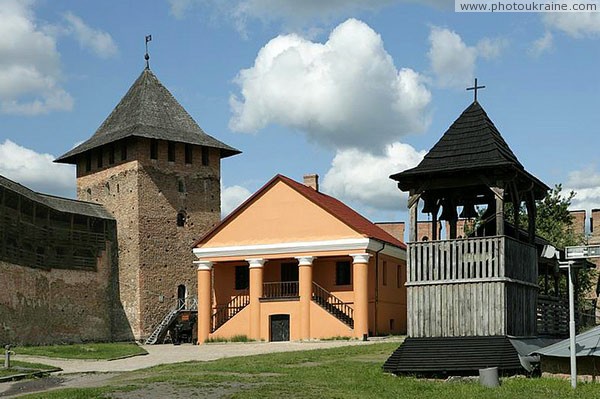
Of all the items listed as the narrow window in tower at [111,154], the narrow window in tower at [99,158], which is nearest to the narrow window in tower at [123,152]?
the narrow window in tower at [111,154]

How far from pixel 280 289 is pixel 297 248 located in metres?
2.83

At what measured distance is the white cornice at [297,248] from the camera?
37.3 meters

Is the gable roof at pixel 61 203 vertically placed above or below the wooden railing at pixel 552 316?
above

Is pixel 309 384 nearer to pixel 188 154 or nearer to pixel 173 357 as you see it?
pixel 173 357

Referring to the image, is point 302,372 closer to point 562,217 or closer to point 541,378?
point 541,378

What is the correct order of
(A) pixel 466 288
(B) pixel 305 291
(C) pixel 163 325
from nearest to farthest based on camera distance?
(A) pixel 466 288 < (B) pixel 305 291 < (C) pixel 163 325

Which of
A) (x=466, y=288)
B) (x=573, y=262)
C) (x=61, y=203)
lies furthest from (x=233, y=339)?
(x=573, y=262)

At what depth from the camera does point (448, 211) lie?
24.4m

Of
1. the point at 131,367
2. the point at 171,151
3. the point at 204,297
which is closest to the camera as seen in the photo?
the point at 131,367

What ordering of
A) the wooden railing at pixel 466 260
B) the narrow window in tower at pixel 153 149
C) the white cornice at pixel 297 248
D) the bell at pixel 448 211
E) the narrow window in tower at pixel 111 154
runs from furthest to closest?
the narrow window in tower at pixel 111 154, the narrow window in tower at pixel 153 149, the white cornice at pixel 297 248, the bell at pixel 448 211, the wooden railing at pixel 466 260

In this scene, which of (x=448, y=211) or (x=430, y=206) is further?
(x=448, y=211)

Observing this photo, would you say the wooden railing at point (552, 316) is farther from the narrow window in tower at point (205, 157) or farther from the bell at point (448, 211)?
the narrow window in tower at point (205, 157)

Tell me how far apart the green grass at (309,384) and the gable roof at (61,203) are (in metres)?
17.3

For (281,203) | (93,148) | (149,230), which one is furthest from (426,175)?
(93,148)
